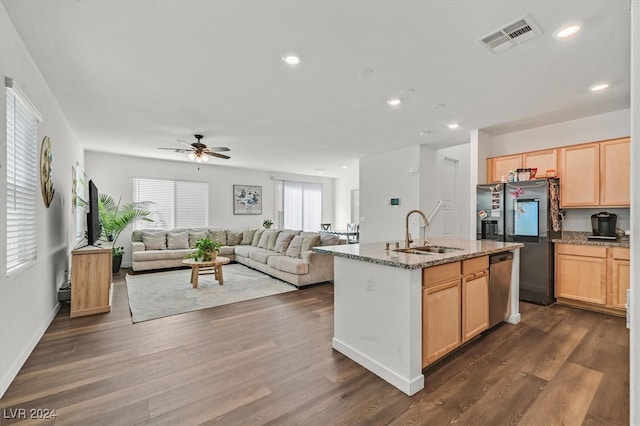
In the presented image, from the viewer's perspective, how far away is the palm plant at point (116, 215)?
237 inches

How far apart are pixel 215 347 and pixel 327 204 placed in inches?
307

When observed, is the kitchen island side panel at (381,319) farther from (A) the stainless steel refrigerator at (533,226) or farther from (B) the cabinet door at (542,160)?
(B) the cabinet door at (542,160)

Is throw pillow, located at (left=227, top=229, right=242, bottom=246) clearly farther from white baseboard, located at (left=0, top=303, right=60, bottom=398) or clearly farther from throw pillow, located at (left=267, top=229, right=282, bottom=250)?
white baseboard, located at (left=0, top=303, right=60, bottom=398)

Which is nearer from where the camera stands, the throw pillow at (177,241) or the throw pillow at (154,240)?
the throw pillow at (154,240)

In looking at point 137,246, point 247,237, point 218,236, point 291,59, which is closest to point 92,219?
point 137,246

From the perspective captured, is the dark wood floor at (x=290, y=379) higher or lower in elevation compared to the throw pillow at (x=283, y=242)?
lower

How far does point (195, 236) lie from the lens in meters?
7.10

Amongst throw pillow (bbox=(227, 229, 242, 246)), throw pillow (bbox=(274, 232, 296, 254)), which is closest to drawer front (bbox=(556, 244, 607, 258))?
throw pillow (bbox=(274, 232, 296, 254))

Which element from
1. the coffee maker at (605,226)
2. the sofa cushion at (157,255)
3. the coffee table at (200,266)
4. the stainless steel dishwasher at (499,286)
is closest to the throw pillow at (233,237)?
the sofa cushion at (157,255)

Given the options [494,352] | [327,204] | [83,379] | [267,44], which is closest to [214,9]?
[267,44]

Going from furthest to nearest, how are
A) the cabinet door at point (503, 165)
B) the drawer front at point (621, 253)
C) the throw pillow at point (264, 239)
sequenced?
1. the throw pillow at point (264, 239)
2. the cabinet door at point (503, 165)
3. the drawer front at point (621, 253)

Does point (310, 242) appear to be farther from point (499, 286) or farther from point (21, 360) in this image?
point (21, 360)

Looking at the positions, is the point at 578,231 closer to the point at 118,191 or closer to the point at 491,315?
the point at 491,315

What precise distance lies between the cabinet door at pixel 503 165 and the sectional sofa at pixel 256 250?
2.67 m
